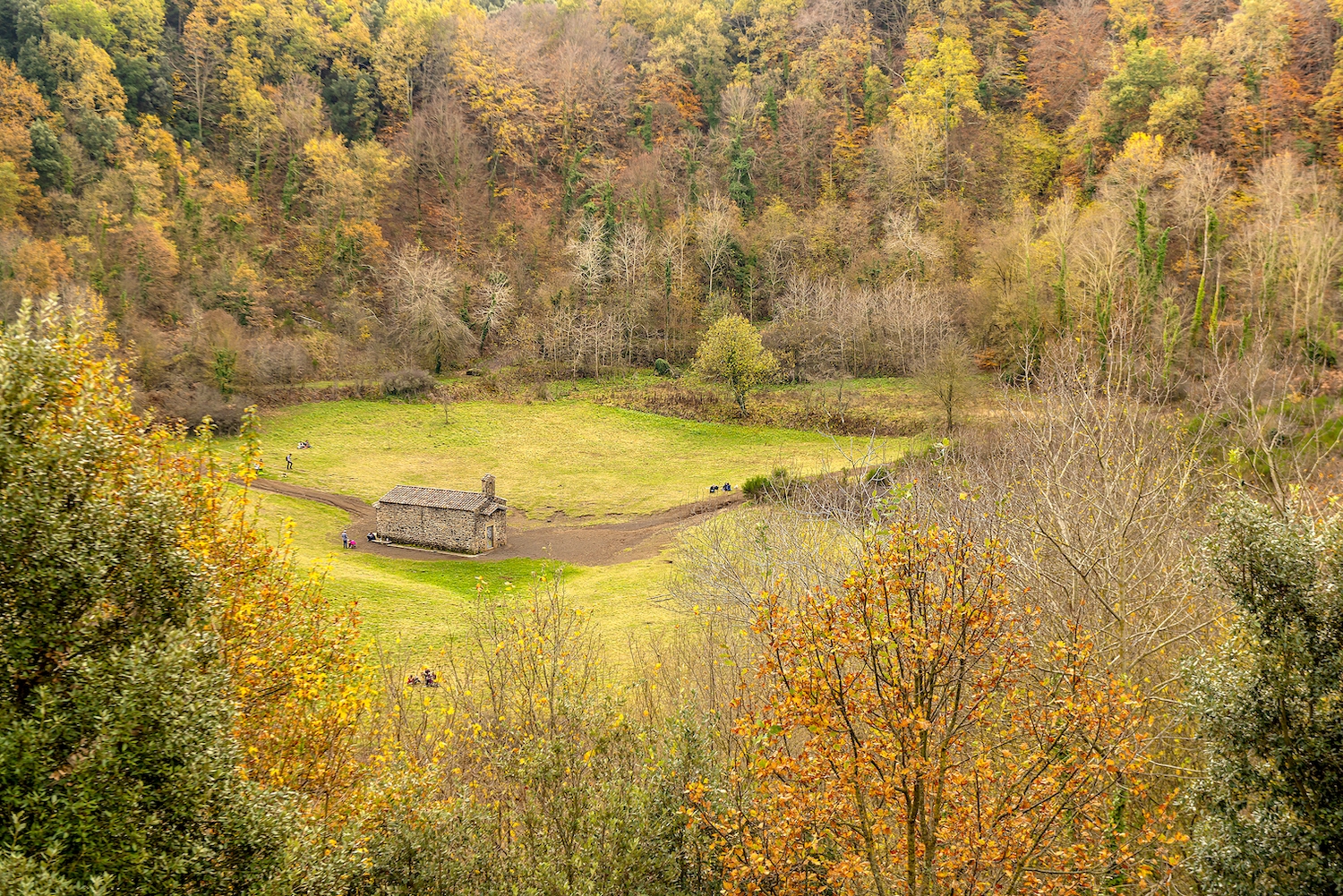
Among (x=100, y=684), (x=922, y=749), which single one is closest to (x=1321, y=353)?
(x=922, y=749)

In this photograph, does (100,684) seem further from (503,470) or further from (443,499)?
(503,470)

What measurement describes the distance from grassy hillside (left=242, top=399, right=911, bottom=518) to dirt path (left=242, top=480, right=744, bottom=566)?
1.09 meters

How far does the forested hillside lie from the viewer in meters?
49.1

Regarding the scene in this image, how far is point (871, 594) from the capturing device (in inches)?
320

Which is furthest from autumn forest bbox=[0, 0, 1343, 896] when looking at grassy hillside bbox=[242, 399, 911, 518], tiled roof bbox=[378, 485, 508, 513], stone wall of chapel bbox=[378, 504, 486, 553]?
tiled roof bbox=[378, 485, 508, 513]

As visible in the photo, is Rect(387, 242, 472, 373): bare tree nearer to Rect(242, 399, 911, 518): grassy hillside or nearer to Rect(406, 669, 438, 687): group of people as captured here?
Rect(242, 399, 911, 518): grassy hillside

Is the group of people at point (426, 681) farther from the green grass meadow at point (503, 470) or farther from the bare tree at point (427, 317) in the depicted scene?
the bare tree at point (427, 317)

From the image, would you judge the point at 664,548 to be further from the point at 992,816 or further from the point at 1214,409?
the point at 992,816

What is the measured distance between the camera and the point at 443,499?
36312 mm

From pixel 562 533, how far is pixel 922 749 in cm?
3138

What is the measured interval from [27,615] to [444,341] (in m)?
56.8

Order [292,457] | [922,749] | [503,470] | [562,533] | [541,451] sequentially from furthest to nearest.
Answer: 1. [541,451]
2. [503,470]
3. [292,457]
4. [562,533]
5. [922,749]

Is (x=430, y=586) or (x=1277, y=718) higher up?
(x=1277, y=718)

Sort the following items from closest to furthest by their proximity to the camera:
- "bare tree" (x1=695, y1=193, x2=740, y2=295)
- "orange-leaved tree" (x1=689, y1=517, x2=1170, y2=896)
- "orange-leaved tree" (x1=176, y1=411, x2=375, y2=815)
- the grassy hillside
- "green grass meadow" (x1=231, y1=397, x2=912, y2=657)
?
1. "orange-leaved tree" (x1=689, y1=517, x2=1170, y2=896)
2. "orange-leaved tree" (x1=176, y1=411, x2=375, y2=815)
3. "green grass meadow" (x1=231, y1=397, x2=912, y2=657)
4. the grassy hillside
5. "bare tree" (x1=695, y1=193, x2=740, y2=295)
